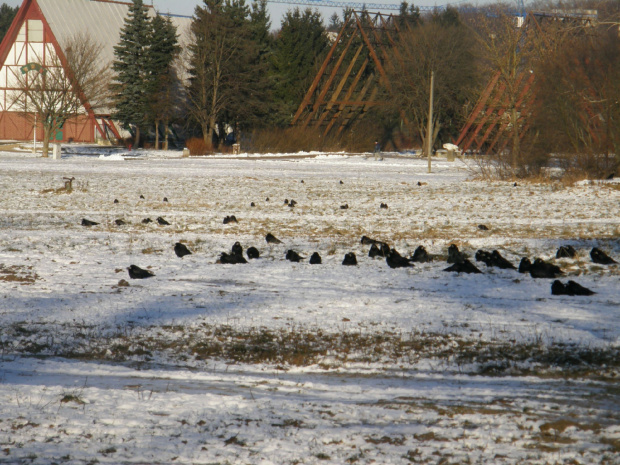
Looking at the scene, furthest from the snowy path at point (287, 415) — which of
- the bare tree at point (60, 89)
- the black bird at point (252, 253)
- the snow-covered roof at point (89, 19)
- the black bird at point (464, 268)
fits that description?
the snow-covered roof at point (89, 19)

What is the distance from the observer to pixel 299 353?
653 cm

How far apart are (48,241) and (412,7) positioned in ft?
269

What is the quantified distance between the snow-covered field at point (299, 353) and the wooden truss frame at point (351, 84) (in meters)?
50.1

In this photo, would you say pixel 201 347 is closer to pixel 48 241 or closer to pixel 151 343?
pixel 151 343

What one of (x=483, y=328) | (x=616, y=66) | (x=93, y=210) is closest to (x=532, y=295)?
(x=483, y=328)

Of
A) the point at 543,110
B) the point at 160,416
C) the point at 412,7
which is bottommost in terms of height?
the point at 160,416

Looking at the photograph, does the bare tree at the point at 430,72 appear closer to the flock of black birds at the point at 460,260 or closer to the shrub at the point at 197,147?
the shrub at the point at 197,147

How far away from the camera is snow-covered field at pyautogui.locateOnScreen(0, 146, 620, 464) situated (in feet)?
14.8

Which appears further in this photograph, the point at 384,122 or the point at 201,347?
the point at 384,122

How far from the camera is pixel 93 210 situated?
17484 mm

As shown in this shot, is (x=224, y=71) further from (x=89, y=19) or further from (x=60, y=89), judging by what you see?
(x=89, y=19)

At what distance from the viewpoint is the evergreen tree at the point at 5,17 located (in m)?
95.2

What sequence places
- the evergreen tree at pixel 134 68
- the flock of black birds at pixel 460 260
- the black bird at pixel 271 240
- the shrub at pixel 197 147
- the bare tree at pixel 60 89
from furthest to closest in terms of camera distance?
the evergreen tree at pixel 134 68
the shrub at pixel 197 147
the bare tree at pixel 60 89
the black bird at pixel 271 240
the flock of black birds at pixel 460 260

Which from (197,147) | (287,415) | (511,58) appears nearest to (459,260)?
(287,415)
